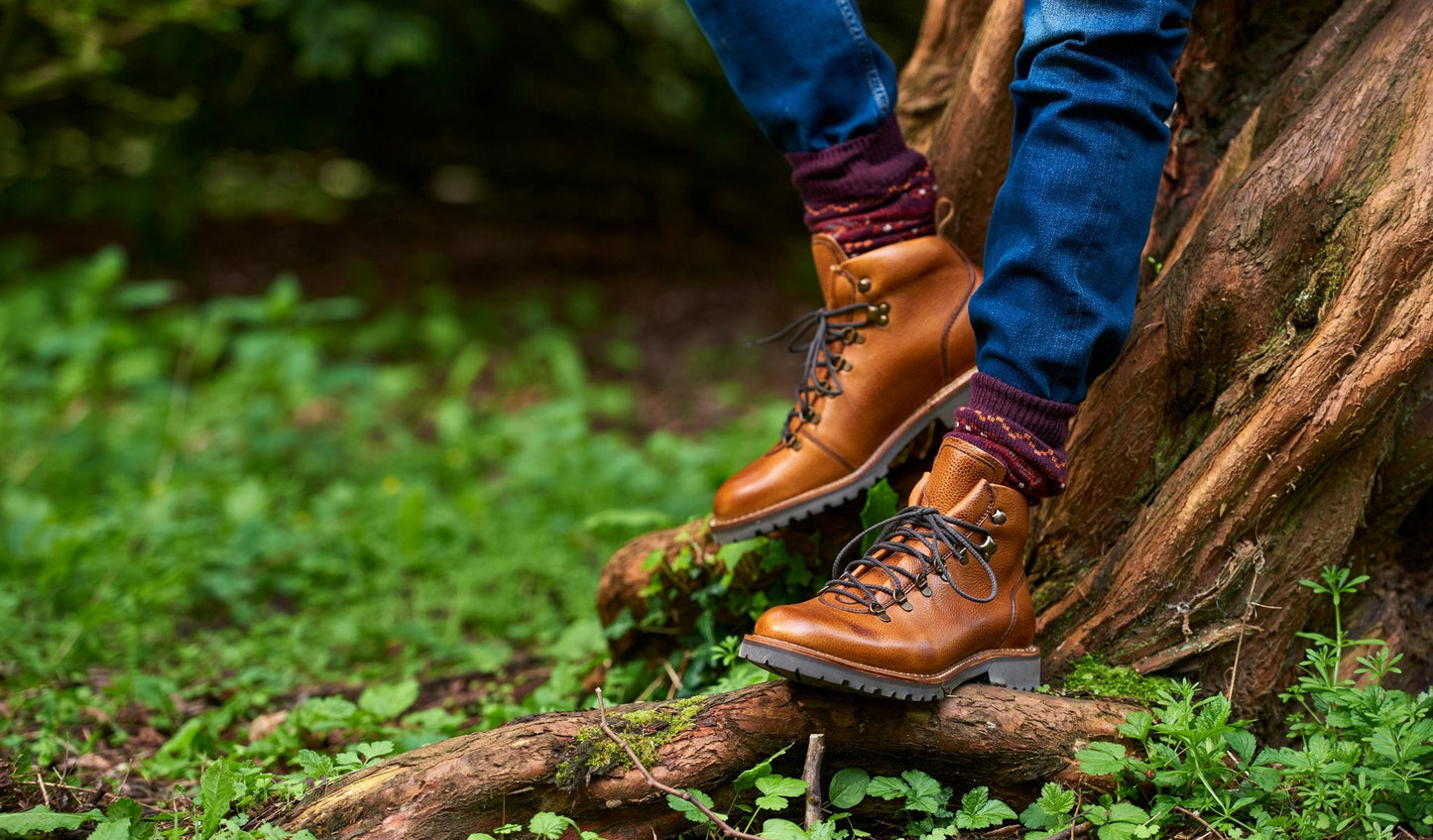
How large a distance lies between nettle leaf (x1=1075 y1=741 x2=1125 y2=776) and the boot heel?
0.18 m

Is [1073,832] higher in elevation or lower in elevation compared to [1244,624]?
lower

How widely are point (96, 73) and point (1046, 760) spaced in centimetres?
605

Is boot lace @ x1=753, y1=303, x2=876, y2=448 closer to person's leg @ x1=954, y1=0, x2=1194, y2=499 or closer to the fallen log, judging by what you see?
person's leg @ x1=954, y1=0, x2=1194, y2=499

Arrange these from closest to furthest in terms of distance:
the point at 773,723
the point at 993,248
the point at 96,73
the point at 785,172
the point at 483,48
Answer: the point at 773,723, the point at 993,248, the point at 483,48, the point at 96,73, the point at 785,172

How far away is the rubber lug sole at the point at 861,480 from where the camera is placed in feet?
6.40

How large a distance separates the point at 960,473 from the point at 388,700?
1.27m

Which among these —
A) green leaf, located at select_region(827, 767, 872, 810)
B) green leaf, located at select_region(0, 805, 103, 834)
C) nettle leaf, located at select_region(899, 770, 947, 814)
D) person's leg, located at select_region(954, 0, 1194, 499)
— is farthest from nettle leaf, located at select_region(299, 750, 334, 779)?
person's leg, located at select_region(954, 0, 1194, 499)

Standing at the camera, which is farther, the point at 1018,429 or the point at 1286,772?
the point at 1018,429

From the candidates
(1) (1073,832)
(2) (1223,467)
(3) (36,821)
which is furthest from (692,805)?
(2) (1223,467)

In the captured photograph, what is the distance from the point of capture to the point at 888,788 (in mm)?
1616

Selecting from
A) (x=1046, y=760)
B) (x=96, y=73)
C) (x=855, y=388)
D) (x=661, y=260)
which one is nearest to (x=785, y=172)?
(x=661, y=260)

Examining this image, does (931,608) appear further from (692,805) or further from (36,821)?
(36,821)

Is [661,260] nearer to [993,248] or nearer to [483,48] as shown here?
[483,48]

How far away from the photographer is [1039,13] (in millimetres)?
1691
